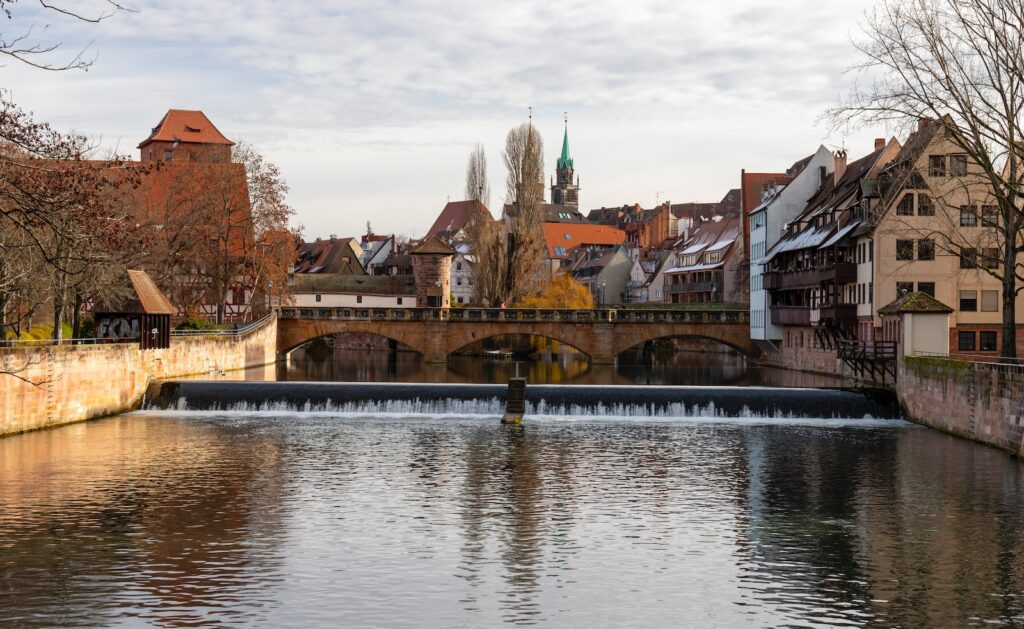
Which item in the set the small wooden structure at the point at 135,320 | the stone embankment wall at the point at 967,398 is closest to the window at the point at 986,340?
the stone embankment wall at the point at 967,398

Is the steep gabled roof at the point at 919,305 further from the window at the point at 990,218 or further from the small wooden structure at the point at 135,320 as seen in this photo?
the small wooden structure at the point at 135,320

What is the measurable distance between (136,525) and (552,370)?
5546 cm

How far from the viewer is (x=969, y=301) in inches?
2388

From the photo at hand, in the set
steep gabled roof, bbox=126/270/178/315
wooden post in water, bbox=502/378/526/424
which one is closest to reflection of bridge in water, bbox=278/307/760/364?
steep gabled roof, bbox=126/270/178/315

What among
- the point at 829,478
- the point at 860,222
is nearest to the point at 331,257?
the point at 860,222

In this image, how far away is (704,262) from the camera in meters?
124

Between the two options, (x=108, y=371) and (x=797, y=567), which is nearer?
(x=797, y=567)

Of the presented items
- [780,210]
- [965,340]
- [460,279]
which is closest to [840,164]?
[780,210]

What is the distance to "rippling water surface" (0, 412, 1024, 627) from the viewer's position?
18.2 meters

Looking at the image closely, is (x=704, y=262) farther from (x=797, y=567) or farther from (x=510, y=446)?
(x=797, y=567)

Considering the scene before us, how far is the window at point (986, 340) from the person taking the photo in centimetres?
6050

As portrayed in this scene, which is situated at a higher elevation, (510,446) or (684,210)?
(684,210)

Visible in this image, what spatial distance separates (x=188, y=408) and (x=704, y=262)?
266 feet

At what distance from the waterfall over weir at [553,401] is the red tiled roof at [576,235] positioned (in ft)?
417
